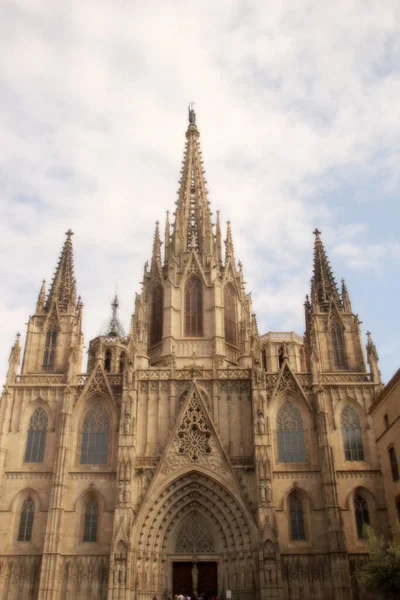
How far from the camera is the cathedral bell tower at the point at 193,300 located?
141 ft

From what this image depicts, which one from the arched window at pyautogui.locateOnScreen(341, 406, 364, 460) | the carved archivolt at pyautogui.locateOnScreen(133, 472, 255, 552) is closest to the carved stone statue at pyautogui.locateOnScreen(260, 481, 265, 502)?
the carved archivolt at pyautogui.locateOnScreen(133, 472, 255, 552)

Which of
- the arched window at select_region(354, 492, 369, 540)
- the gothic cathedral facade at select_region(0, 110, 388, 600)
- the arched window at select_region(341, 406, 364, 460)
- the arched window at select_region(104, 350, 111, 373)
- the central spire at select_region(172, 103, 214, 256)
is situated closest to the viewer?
the gothic cathedral facade at select_region(0, 110, 388, 600)

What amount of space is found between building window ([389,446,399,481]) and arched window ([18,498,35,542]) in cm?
2130

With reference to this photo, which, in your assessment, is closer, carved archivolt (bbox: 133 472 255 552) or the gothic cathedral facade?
the gothic cathedral facade

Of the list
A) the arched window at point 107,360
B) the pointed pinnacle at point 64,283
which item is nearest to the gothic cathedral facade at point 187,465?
the pointed pinnacle at point 64,283

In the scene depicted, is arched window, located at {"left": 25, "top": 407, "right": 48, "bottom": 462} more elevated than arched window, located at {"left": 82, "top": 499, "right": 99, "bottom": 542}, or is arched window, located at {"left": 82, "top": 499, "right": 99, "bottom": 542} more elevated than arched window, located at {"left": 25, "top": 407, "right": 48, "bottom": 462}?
arched window, located at {"left": 25, "top": 407, "right": 48, "bottom": 462}

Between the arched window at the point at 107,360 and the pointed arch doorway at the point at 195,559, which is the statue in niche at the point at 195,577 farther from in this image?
the arched window at the point at 107,360

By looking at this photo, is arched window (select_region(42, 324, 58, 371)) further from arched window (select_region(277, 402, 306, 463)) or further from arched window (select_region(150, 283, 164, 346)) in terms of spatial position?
arched window (select_region(277, 402, 306, 463))

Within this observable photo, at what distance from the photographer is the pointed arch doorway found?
35.4 meters

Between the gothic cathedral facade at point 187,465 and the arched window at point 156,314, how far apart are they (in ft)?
1.60

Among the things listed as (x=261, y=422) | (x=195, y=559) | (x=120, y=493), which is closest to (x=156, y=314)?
(x=261, y=422)

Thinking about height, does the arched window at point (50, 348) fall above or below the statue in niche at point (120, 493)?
above

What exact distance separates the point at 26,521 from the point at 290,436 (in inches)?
661

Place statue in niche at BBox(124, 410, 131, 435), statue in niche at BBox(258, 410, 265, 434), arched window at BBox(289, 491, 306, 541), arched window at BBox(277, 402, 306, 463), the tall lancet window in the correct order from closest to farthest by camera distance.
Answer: arched window at BBox(289, 491, 306, 541)
statue in niche at BBox(258, 410, 265, 434)
statue in niche at BBox(124, 410, 131, 435)
arched window at BBox(277, 402, 306, 463)
the tall lancet window
